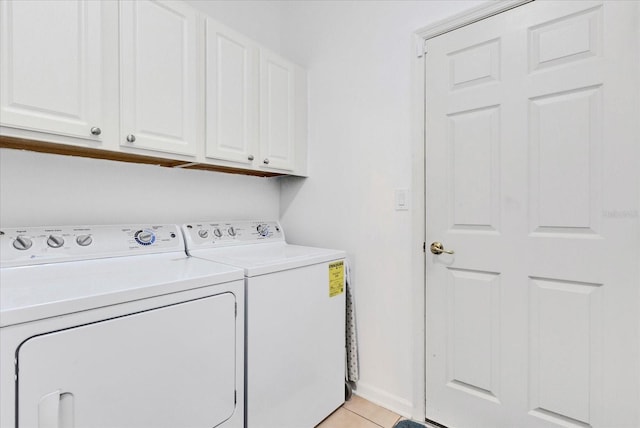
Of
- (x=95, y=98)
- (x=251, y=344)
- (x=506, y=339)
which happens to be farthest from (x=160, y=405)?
(x=506, y=339)

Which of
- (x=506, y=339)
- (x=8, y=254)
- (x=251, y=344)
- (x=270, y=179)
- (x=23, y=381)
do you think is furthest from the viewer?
(x=270, y=179)

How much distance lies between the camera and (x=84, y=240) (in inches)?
56.4

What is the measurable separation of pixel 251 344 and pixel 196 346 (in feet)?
0.83

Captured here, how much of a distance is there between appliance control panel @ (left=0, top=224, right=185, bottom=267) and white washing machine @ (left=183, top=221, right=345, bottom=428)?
141 mm

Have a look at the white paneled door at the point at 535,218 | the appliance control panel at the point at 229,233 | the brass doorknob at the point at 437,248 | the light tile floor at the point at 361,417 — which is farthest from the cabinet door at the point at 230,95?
the light tile floor at the point at 361,417

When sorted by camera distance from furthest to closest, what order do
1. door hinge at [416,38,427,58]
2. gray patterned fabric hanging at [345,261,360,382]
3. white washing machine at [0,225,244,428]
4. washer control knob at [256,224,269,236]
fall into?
washer control knob at [256,224,269,236] → gray patterned fabric hanging at [345,261,360,382] → door hinge at [416,38,427,58] → white washing machine at [0,225,244,428]

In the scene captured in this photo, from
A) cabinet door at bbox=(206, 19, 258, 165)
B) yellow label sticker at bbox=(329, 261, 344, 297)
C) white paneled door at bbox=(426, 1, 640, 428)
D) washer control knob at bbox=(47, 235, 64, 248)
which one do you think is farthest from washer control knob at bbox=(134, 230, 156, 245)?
white paneled door at bbox=(426, 1, 640, 428)

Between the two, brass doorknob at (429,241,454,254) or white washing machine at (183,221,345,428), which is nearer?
white washing machine at (183,221,345,428)

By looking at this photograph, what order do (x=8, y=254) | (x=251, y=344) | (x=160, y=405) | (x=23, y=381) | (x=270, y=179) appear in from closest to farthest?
(x=23, y=381) < (x=160, y=405) < (x=8, y=254) < (x=251, y=344) < (x=270, y=179)

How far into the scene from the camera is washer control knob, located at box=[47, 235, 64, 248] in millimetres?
1346

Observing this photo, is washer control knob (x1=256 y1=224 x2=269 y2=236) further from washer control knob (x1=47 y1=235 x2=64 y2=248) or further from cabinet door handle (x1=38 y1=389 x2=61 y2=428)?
cabinet door handle (x1=38 y1=389 x2=61 y2=428)

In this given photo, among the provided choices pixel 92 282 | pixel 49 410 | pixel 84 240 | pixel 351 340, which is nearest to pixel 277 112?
pixel 84 240

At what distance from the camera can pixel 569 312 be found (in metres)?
1.33

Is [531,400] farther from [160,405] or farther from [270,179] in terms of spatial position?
[270,179]
